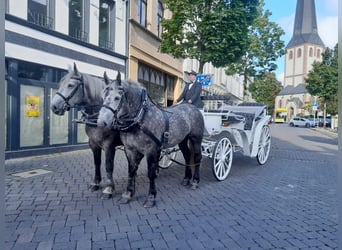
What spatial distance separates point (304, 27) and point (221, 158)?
85228 millimetres

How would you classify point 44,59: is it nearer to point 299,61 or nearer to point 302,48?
point 302,48

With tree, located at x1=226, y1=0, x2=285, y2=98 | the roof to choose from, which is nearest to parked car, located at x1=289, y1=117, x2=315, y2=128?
tree, located at x1=226, y1=0, x2=285, y2=98

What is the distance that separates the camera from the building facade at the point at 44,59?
25.4ft

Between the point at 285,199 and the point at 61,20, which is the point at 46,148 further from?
the point at 285,199

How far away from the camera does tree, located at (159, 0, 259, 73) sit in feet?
32.5

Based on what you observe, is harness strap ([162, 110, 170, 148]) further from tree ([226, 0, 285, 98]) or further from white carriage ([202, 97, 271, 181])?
tree ([226, 0, 285, 98])

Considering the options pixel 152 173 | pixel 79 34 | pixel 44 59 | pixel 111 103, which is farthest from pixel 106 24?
pixel 152 173

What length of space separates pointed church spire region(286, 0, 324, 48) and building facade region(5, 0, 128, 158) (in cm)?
6641

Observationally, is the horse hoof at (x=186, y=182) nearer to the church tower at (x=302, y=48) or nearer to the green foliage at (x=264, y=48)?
the green foliage at (x=264, y=48)

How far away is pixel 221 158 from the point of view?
20.6 feet

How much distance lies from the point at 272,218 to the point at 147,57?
1166 centimetres

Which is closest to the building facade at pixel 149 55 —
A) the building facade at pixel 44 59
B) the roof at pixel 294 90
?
the building facade at pixel 44 59

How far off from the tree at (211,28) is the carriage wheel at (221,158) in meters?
5.05

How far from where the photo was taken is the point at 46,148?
346 inches
